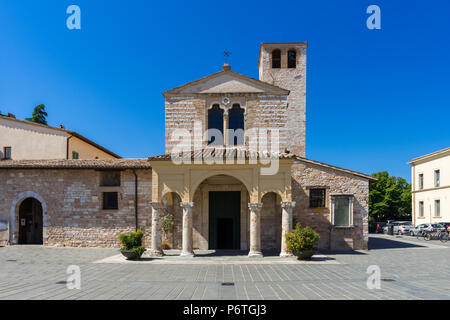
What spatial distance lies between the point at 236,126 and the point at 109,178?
888 centimetres

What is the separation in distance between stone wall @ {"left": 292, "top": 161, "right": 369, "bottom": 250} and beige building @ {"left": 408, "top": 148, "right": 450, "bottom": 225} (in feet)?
63.9

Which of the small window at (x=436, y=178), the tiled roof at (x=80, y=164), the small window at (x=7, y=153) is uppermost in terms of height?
the small window at (x=7, y=153)

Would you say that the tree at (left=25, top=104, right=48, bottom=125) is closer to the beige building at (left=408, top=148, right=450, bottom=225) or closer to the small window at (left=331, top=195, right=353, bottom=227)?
the small window at (left=331, top=195, right=353, bottom=227)

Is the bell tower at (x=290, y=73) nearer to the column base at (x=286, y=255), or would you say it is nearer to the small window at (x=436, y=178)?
the column base at (x=286, y=255)

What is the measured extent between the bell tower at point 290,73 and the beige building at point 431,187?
61.4ft

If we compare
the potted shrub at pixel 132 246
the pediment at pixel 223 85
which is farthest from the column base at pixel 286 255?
the pediment at pixel 223 85

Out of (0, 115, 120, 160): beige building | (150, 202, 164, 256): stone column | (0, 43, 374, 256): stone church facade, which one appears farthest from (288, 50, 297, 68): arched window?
(0, 115, 120, 160): beige building

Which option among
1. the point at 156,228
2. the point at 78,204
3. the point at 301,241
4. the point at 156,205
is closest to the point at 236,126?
the point at 156,205

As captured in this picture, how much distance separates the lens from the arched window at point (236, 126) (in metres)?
18.4

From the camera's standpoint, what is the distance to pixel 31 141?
23500 mm

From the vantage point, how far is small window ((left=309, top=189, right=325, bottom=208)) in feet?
59.8

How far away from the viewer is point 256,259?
14070mm

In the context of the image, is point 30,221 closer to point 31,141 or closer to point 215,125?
point 31,141

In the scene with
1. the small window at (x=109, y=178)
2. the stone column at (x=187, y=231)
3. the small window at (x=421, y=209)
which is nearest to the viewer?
the stone column at (x=187, y=231)
